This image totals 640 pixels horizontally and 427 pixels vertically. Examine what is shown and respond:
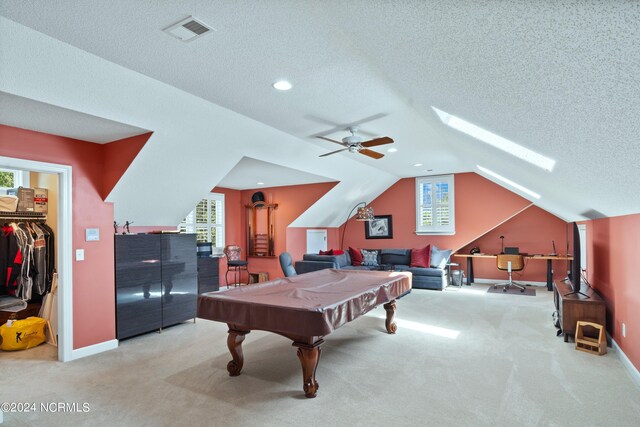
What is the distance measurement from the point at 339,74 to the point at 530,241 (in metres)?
6.85

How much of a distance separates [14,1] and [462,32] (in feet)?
7.61

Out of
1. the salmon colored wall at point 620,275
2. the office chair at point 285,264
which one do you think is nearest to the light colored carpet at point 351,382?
the salmon colored wall at point 620,275

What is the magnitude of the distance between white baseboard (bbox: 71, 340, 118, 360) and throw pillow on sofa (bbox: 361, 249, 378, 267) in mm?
5469

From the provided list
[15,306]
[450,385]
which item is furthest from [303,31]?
Result: [15,306]

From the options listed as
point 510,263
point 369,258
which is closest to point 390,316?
point 510,263

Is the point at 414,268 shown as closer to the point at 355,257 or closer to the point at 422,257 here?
the point at 422,257

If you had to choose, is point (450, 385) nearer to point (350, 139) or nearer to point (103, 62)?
point (350, 139)

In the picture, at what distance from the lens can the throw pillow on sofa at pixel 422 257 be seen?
771 centimetres

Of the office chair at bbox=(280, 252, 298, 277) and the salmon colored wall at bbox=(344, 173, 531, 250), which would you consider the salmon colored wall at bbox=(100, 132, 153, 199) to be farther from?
the salmon colored wall at bbox=(344, 173, 531, 250)

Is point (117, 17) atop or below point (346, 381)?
atop

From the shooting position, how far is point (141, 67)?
8.94 feet

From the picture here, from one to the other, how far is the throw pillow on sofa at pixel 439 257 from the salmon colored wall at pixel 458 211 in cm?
50

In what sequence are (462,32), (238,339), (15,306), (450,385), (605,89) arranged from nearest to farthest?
(605,89)
(462,32)
(450,385)
(238,339)
(15,306)

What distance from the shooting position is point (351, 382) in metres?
3.06
